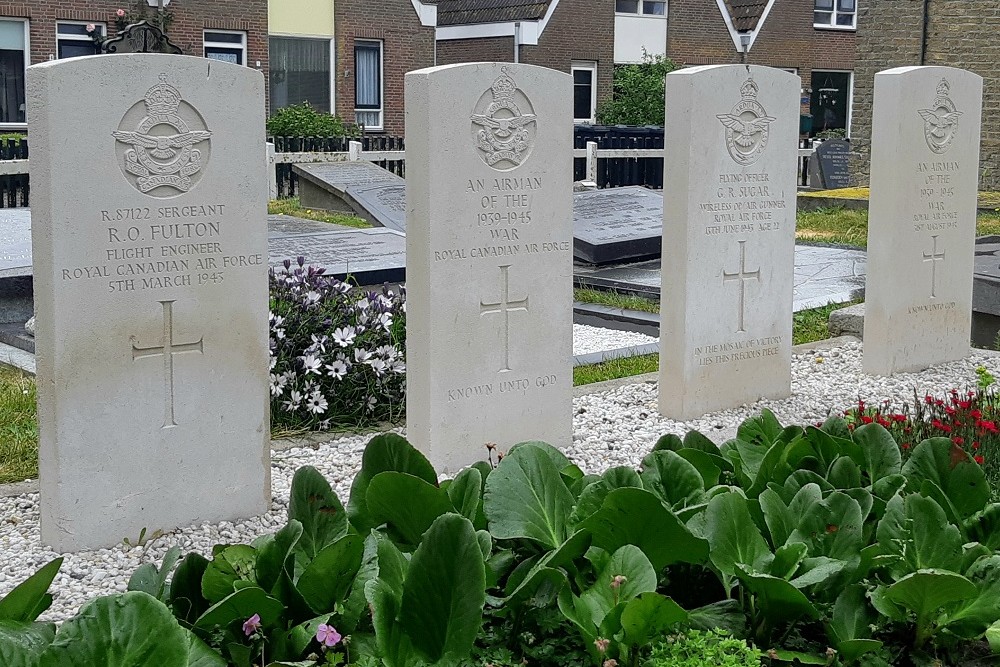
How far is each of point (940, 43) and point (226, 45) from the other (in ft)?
51.6

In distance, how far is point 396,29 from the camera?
31.1 meters

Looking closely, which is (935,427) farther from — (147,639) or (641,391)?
(147,639)

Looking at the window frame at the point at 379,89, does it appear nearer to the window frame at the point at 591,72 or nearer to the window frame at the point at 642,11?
the window frame at the point at 591,72

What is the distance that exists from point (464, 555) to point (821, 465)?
1419 mm

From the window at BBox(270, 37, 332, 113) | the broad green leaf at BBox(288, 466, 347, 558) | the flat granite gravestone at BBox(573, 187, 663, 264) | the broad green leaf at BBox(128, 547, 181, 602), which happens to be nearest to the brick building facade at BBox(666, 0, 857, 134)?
the window at BBox(270, 37, 332, 113)

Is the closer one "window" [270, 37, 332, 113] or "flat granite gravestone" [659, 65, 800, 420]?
"flat granite gravestone" [659, 65, 800, 420]

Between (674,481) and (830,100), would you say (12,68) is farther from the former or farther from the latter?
(830,100)

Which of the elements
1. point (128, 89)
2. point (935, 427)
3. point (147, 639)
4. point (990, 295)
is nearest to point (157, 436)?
point (128, 89)

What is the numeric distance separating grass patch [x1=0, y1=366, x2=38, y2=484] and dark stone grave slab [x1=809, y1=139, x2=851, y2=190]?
18688mm

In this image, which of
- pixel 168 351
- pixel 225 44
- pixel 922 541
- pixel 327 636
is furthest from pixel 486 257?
pixel 225 44

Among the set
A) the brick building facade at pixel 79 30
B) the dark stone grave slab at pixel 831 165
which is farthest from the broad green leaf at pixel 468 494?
the brick building facade at pixel 79 30

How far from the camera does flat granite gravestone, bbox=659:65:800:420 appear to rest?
22.0 ft

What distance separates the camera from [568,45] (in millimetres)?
34812

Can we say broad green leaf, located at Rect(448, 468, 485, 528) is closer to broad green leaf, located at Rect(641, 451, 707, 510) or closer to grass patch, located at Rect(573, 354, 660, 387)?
broad green leaf, located at Rect(641, 451, 707, 510)
